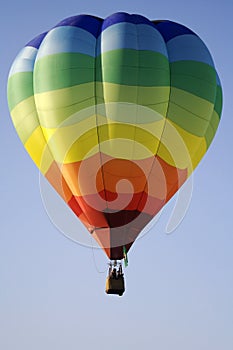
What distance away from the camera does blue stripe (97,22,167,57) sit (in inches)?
1000

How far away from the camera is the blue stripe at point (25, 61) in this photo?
2627 centimetres

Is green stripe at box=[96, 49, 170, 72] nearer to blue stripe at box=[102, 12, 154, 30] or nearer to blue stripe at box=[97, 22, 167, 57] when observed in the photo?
blue stripe at box=[97, 22, 167, 57]

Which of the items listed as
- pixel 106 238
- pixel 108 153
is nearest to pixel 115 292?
pixel 106 238

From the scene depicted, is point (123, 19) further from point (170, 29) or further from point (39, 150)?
point (39, 150)

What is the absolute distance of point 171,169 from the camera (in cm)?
2586

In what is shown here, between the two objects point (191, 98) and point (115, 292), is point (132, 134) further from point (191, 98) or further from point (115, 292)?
point (115, 292)

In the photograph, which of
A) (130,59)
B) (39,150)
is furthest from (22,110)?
(130,59)

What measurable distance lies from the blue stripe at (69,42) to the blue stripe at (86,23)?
0.41ft

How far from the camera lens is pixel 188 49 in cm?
2608

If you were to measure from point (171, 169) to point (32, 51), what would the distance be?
13.0ft

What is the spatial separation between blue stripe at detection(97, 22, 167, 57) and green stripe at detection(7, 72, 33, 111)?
5.75ft

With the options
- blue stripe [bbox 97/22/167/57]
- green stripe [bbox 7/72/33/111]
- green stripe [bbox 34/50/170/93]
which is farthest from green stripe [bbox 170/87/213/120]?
green stripe [bbox 7/72/33/111]

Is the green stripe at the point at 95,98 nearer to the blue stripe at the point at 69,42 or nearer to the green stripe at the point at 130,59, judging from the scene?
the green stripe at the point at 130,59

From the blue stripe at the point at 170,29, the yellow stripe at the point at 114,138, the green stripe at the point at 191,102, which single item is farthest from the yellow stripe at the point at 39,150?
the blue stripe at the point at 170,29
